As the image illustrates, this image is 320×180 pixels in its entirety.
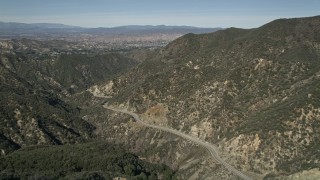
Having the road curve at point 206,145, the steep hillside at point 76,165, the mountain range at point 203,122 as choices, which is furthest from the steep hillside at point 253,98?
the steep hillside at point 76,165

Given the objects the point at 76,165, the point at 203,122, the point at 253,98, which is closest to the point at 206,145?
the point at 203,122

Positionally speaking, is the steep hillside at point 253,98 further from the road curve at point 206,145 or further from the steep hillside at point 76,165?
the steep hillside at point 76,165

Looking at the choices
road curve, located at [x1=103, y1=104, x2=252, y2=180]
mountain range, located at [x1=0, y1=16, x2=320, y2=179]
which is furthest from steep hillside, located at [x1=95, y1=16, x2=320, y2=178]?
road curve, located at [x1=103, y1=104, x2=252, y2=180]

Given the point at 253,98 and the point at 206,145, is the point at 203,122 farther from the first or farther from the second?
the point at 253,98

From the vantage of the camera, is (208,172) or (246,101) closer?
(208,172)

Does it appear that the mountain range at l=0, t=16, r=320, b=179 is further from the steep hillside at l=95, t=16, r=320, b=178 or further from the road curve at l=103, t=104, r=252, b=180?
the road curve at l=103, t=104, r=252, b=180

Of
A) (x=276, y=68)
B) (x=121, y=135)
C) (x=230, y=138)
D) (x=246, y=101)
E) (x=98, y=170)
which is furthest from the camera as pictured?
(x=121, y=135)

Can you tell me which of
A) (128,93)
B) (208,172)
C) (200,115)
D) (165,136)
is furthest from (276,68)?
(128,93)

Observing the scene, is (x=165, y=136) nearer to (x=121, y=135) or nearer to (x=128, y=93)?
(x=121, y=135)
